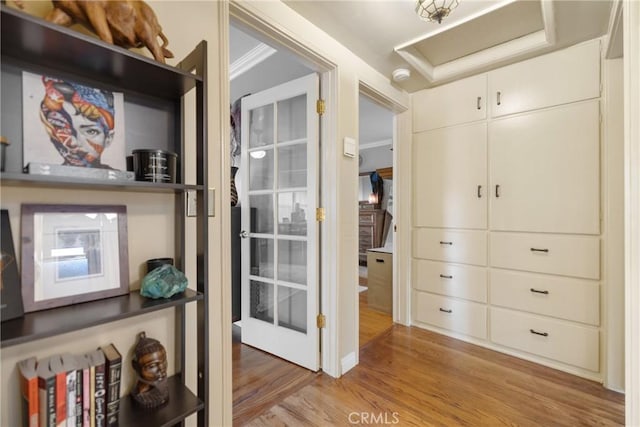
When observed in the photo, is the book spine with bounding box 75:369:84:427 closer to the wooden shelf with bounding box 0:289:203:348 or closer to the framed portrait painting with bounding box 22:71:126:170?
the wooden shelf with bounding box 0:289:203:348

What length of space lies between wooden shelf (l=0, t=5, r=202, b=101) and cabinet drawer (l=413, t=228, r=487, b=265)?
2.25m

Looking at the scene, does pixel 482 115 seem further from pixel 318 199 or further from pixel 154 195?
pixel 154 195

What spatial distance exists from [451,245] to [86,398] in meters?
2.47

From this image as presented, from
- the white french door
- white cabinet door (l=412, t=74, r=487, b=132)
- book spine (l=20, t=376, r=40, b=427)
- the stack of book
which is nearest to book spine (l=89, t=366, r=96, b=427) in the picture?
the stack of book

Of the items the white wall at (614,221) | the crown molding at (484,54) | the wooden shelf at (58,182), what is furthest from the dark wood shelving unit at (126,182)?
the white wall at (614,221)

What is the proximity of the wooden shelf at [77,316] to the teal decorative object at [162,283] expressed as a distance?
19 mm

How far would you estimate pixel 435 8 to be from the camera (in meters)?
1.49

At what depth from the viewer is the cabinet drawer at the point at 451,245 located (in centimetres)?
235

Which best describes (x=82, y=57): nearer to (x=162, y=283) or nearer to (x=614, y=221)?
(x=162, y=283)

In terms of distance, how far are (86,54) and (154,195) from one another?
46 centimetres

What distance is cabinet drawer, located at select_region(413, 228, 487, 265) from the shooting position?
2.35 meters

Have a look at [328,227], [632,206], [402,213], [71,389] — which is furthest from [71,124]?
[402,213]

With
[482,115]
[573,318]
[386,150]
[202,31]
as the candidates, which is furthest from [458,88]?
[386,150]

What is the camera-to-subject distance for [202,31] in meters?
1.22
